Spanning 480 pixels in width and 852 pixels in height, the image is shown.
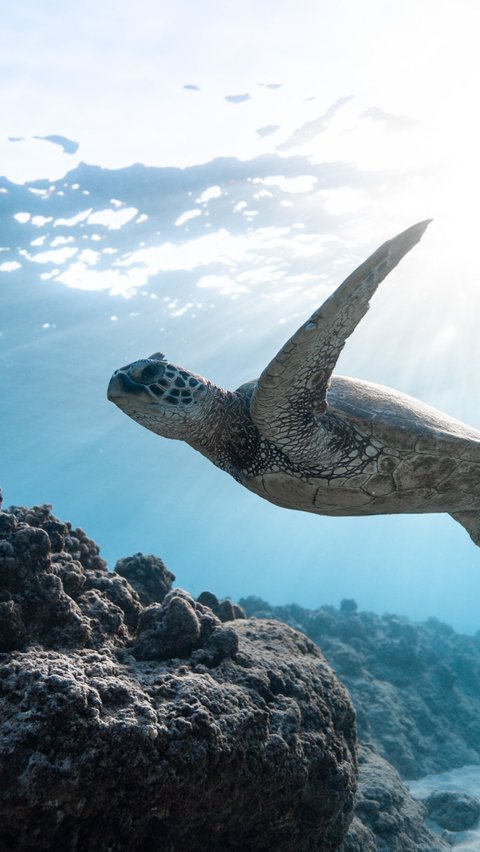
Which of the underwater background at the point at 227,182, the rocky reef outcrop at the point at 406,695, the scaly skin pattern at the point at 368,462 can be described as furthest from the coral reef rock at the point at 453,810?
the underwater background at the point at 227,182

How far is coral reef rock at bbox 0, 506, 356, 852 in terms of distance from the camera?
1801 mm

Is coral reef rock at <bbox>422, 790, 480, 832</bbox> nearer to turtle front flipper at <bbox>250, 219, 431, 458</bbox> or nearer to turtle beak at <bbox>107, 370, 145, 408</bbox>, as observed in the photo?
turtle front flipper at <bbox>250, 219, 431, 458</bbox>

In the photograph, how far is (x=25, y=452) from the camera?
34219mm

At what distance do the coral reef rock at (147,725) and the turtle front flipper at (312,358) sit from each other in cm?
137

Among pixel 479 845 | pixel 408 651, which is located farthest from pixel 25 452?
pixel 479 845

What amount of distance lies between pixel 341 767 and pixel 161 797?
1611mm

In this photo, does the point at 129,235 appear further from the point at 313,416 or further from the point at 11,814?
the point at 11,814

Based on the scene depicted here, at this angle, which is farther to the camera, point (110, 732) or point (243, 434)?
point (243, 434)

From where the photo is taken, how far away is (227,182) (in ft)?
39.8

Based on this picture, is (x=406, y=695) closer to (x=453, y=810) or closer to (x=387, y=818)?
(x=453, y=810)

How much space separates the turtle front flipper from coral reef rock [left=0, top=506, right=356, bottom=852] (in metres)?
1.37

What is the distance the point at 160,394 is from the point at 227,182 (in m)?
10.8

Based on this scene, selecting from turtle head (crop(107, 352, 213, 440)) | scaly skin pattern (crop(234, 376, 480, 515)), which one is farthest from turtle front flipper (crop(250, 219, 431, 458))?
turtle head (crop(107, 352, 213, 440))

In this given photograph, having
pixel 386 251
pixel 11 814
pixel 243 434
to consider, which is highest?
pixel 386 251
